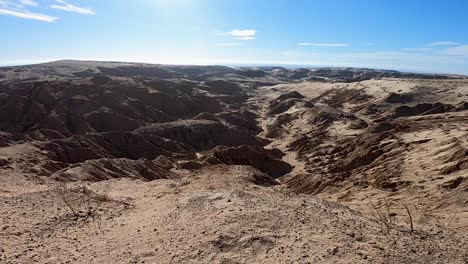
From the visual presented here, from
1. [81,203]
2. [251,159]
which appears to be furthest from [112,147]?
[81,203]

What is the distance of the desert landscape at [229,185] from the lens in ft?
29.8

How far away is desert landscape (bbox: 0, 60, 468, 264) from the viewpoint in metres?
9.09

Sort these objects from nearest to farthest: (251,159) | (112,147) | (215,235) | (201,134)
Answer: (215,235)
(251,159)
(112,147)
(201,134)

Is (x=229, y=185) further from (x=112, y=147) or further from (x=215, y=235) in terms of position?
(x=112, y=147)

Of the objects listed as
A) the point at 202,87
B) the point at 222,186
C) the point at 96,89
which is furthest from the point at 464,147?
the point at 202,87

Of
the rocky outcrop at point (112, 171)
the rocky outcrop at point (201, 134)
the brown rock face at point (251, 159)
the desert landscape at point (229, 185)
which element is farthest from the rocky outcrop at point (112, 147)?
the rocky outcrop at point (112, 171)

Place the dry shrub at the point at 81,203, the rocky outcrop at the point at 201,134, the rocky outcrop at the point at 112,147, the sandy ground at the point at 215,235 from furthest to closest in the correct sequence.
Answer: the rocky outcrop at the point at 201,134 → the rocky outcrop at the point at 112,147 → the dry shrub at the point at 81,203 → the sandy ground at the point at 215,235

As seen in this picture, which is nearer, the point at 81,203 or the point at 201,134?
the point at 81,203

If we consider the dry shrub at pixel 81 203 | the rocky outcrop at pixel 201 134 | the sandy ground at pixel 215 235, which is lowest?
the rocky outcrop at pixel 201 134

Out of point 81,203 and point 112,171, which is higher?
point 81,203

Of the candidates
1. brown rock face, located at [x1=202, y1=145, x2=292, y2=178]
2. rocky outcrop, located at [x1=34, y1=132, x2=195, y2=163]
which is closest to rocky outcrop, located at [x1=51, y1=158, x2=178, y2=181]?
brown rock face, located at [x1=202, y1=145, x2=292, y2=178]

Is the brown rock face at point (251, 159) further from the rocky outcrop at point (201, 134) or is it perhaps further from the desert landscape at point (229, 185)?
the rocky outcrop at point (201, 134)

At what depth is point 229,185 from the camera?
16.9m

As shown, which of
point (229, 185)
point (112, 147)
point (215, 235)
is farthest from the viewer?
point (112, 147)
